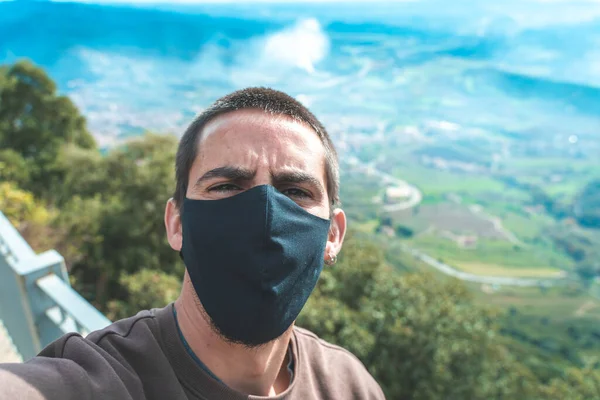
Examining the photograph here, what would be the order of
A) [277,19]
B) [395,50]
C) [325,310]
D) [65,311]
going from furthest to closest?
[395,50] → [277,19] → [325,310] → [65,311]

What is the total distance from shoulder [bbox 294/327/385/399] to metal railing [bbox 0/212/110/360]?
1.04 m

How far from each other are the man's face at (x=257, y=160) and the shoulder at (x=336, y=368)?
1.55ft

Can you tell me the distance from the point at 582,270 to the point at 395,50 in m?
36.8

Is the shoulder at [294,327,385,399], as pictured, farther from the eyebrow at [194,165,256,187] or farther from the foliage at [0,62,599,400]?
the foliage at [0,62,599,400]

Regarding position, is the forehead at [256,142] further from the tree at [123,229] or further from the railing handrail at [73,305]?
the tree at [123,229]

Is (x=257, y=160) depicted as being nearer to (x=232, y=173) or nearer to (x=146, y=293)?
(x=232, y=173)

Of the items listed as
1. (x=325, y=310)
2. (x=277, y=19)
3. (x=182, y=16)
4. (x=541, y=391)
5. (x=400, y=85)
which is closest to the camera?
(x=325, y=310)

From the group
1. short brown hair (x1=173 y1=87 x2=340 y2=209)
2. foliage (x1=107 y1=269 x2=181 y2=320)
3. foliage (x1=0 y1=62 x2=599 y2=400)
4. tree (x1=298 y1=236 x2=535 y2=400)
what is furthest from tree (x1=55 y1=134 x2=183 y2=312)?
short brown hair (x1=173 y1=87 x2=340 y2=209)

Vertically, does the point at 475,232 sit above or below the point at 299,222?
below

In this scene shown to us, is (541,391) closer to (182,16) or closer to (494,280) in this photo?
(494,280)

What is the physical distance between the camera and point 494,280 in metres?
35.9

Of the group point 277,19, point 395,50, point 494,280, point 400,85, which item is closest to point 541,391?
point 494,280

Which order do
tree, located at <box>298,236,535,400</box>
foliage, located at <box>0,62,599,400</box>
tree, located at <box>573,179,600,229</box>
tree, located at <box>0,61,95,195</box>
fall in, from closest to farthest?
tree, located at <box>298,236,535,400</box> < foliage, located at <box>0,62,599,400</box> < tree, located at <box>0,61,95,195</box> < tree, located at <box>573,179,600,229</box>

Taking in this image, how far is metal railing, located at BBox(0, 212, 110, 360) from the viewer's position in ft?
6.95
